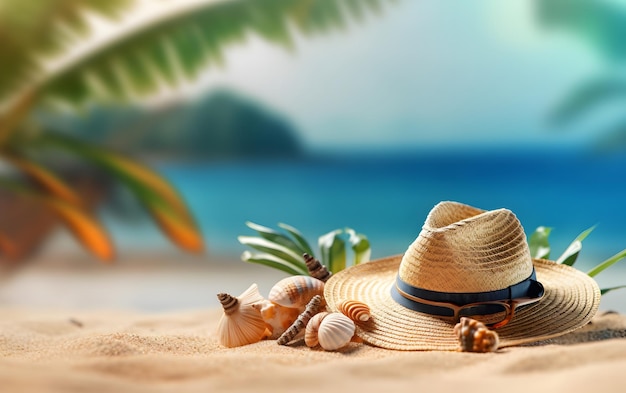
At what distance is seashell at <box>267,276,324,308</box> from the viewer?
1625mm

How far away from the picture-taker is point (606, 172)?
291cm

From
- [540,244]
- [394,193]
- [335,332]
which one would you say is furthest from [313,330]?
[394,193]

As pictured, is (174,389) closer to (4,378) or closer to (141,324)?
(4,378)

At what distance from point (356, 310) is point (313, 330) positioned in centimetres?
10

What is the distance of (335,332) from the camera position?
1.46m

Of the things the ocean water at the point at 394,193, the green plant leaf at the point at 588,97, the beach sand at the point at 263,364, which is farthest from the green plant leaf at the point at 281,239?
the green plant leaf at the point at 588,97

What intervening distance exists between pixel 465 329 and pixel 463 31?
189cm

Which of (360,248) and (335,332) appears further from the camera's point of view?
(360,248)

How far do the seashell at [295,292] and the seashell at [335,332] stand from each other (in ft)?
0.53

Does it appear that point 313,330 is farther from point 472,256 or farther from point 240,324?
point 472,256

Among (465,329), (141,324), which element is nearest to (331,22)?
(141,324)

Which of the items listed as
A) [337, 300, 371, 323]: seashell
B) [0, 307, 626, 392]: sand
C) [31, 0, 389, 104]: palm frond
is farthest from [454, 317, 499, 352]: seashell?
[31, 0, 389, 104]: palm frond

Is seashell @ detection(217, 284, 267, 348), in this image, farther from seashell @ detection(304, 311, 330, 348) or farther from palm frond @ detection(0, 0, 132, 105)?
palm frond @ detection(0, 0, 132, 105)

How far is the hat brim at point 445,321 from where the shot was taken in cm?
142
